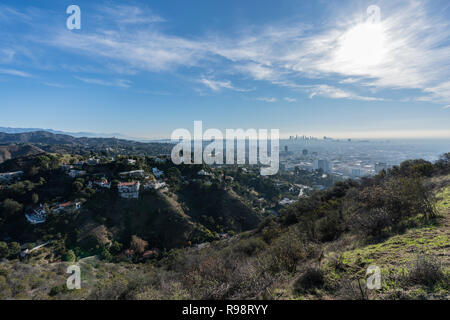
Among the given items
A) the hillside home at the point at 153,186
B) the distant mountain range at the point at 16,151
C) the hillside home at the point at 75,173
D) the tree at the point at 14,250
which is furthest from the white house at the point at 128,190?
the distant mountain range at the point at 16,151

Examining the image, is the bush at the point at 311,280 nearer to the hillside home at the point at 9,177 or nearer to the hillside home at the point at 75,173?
the hillside home at the point at 75,173

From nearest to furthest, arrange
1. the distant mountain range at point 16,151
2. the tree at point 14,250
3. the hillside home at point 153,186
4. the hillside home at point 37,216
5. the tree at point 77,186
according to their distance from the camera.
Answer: the tree at point 14,250 < the hillside home at point 37,216 < the tree at point 77,186 < the hillside home at point 153,186 < the distant mountain range at point 16,151

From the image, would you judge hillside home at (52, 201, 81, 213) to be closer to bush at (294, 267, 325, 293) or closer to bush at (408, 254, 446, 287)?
bush at (294, 267, 325, 293)

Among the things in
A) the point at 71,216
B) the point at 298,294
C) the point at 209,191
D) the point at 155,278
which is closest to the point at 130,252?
the point at 71,216

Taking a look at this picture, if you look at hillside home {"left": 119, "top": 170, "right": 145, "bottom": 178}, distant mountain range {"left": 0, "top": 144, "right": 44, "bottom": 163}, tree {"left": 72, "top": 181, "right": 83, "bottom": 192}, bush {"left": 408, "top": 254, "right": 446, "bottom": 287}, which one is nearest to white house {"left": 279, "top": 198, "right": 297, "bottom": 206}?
hillside home {"left": 119, "top": 170, "right": 145, "bottom": 178}

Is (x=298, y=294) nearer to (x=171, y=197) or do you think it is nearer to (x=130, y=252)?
(x=130, y=252)
